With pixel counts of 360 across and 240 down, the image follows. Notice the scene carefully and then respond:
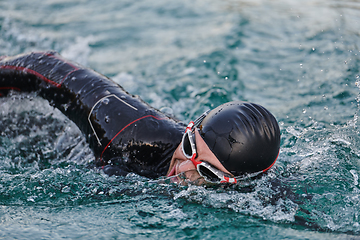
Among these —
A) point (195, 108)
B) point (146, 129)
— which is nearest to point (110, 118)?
point (146, 129)

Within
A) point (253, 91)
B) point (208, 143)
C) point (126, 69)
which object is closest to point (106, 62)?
point (126, 69)

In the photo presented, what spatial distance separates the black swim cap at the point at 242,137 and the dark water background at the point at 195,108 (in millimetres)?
333

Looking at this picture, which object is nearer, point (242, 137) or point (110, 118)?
point (242, 137)

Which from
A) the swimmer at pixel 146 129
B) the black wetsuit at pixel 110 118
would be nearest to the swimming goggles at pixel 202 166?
the swimmer at pixel 146 129

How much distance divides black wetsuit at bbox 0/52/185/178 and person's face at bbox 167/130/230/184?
0.62 feet

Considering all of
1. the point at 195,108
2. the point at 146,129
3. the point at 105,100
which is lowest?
the point at 195,108

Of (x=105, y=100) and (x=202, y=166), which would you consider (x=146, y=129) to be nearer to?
(x=105, y=100)

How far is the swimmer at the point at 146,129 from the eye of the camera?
118 inches

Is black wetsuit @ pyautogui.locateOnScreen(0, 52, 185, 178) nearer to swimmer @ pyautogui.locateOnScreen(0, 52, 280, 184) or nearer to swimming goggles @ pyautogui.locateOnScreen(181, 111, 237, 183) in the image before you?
swimmer @ pyautogui.locateOnScreen(0, 52, 280, 184)

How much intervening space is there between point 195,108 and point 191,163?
291 centimetres

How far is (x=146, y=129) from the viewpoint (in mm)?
3598

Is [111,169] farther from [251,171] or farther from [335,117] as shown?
[335,117]

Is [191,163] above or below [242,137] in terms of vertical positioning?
below

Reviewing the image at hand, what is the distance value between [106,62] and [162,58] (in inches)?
50.6
